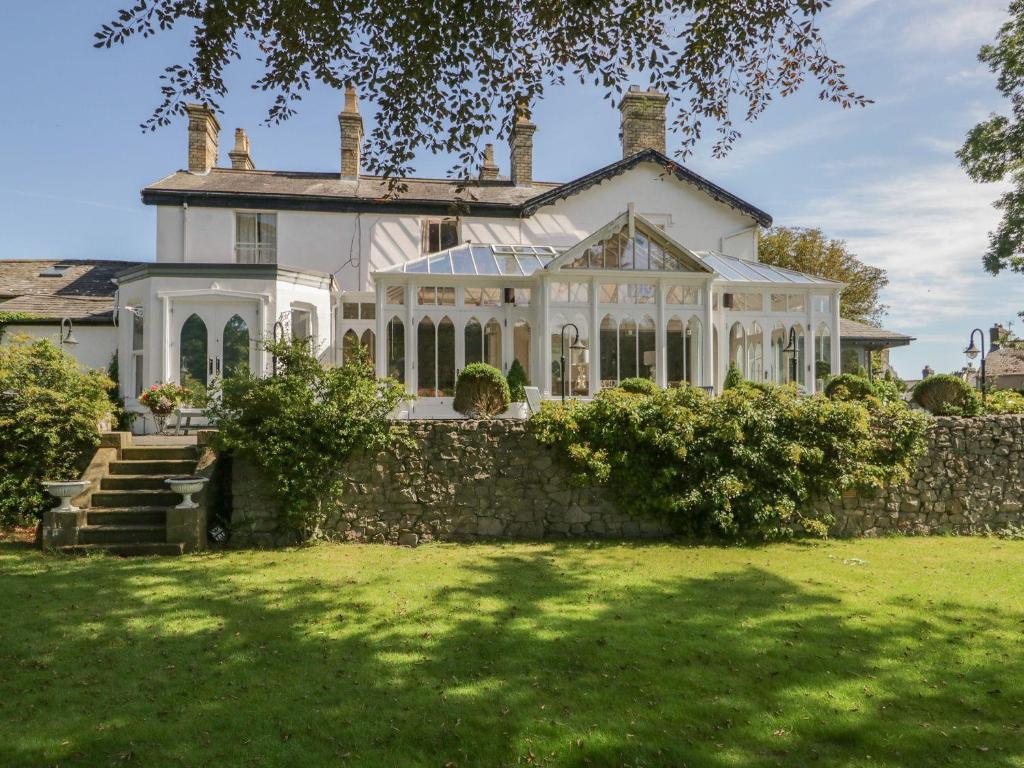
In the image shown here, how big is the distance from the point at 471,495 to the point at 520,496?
30.7 inches

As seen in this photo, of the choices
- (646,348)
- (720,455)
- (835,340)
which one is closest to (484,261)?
(646,348)

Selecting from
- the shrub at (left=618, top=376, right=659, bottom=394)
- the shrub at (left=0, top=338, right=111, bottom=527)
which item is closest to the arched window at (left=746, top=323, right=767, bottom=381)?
the shrub at (left=618, top=376, right=659, bottom=394)

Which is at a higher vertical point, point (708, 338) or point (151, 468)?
point (708, 338)

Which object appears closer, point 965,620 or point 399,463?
point 965,620

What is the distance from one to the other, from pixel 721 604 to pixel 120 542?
7.88 m

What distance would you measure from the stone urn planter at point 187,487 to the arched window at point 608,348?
30.9ft

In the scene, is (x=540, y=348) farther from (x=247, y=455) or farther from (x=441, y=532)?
(x=247, y=455)

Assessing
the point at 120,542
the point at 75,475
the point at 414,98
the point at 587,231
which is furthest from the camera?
the point at 587,231

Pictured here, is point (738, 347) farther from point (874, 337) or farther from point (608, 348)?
point (874, 337)

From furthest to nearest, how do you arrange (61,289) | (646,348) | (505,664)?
(61,289) → (646,348) → (505,664)

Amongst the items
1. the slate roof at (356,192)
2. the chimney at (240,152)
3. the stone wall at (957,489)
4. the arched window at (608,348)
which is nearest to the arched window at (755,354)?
the arched window at (608,348)

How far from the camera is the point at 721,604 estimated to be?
6730 millimetres

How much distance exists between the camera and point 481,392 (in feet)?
40.9

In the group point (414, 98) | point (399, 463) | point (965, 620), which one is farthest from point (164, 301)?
point (965, 620)
